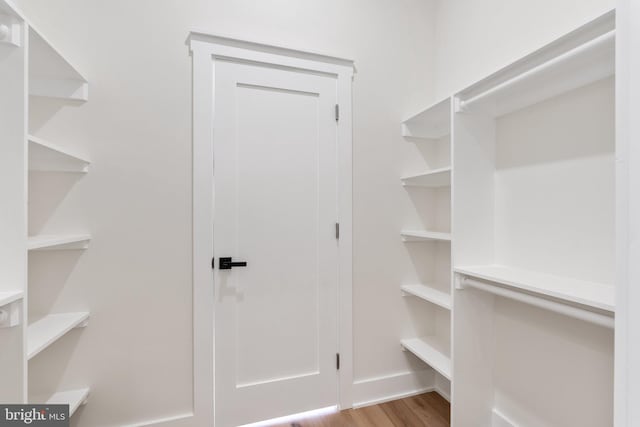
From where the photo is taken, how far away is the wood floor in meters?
1.85

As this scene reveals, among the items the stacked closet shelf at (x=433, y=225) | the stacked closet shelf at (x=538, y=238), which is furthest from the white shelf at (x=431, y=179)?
the stacked closet shelf at (x=538, y=238)

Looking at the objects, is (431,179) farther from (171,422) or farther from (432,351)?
(171,422)

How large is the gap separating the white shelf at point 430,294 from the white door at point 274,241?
0.53 m

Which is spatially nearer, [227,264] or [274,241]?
[227,264]

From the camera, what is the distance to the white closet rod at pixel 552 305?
1.07 m

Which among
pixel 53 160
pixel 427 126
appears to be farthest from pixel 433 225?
pixel 53 160

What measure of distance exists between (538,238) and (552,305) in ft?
1.30

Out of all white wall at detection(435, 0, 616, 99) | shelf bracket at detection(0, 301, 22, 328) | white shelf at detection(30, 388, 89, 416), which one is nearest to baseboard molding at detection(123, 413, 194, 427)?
white shelf at detection(30, 388, 89, 416)

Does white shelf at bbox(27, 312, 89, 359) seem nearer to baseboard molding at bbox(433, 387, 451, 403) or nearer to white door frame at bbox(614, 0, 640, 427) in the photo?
white door frame at bbox(614, 0, 640, 427)

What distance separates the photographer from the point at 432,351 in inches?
79.0

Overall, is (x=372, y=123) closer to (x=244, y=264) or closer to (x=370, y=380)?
(x=244, y=264)

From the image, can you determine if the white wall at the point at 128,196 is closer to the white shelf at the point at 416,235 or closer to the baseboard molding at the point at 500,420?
the white shelf at the point at 416,235

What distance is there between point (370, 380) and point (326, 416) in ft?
1.24

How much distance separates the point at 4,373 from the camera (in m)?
1.03
